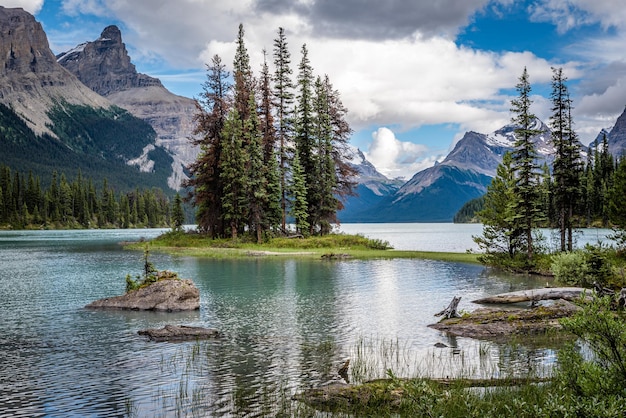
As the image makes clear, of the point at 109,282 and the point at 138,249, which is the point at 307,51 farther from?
the point at 109,282

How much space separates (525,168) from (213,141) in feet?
149

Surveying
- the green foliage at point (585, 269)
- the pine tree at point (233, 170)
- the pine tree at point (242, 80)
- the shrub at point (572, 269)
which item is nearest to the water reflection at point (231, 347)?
the shrub at point (572, 269)

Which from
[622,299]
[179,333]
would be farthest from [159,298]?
[622,299]

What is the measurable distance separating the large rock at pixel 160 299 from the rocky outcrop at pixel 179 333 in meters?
6.46

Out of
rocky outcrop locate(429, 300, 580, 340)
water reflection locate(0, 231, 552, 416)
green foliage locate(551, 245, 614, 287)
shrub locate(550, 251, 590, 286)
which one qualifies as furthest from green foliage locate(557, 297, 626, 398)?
shrub locate(550, 251, 590, 286)

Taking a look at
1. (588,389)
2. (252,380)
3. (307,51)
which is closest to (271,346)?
(252,380)

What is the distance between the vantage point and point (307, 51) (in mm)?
76812

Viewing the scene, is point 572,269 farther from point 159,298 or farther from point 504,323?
point 159,298

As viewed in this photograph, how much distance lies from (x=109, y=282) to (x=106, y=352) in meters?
21.2

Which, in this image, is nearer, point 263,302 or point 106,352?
point 106,352

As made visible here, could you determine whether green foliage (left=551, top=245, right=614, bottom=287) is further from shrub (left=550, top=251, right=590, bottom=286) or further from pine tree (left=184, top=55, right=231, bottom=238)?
pine tree (left=184, top=55, right=231, bottom=238)

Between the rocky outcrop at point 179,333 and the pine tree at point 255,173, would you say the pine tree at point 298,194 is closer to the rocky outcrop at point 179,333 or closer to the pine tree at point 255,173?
the pine tree at point 255,173

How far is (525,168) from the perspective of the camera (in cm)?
4362

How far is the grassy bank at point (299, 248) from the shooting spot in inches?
2282
